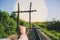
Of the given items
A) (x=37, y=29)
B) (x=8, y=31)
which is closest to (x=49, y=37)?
(x=37, y=29)

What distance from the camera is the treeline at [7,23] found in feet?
10.1

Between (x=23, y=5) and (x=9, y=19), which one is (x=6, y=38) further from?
(x=23, y=5)

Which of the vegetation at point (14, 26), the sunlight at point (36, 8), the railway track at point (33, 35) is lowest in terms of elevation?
the railway track at point (33, 35)

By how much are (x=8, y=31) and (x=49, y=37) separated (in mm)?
606

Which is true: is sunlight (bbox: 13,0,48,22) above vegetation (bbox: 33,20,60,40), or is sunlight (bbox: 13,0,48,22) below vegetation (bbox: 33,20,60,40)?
above

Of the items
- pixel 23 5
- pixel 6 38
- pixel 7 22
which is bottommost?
pixel 6 38

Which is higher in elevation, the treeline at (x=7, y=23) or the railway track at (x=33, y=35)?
the treeline at (x=7, y=23)

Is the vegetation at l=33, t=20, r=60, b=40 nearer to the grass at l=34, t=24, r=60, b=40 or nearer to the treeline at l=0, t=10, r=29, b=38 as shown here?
the grass at l=34, t=24, r=60, b=40

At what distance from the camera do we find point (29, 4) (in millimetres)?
3111

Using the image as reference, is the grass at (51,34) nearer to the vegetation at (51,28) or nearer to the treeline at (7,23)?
the vegetation at (51,28)

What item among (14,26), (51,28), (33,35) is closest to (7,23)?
(14,26)

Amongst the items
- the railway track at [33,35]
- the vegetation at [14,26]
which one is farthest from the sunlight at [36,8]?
the railway track at [33,35]

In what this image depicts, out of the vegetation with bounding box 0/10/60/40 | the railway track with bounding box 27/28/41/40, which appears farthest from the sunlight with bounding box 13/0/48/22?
the railway track with bounding box 27/28/41/40

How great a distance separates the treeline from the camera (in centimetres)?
307
